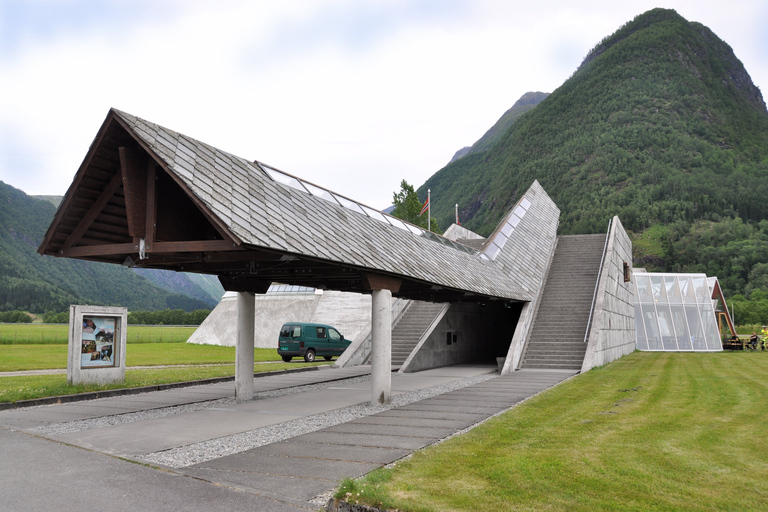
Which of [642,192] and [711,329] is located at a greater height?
[642,192]

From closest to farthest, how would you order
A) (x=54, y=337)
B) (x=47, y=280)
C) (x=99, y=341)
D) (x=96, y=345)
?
(x=96, y=345)
(x=99, y=341)
(x=54, y=337)
(x=47, y=280)

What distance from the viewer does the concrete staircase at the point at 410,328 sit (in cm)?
2458

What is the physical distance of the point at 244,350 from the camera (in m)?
14.1

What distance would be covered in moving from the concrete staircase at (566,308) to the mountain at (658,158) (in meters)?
89.0

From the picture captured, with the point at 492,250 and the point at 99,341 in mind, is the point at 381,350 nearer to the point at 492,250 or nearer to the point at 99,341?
the point at 99,341

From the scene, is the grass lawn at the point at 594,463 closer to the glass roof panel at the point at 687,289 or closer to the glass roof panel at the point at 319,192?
the glass roof panel at the point at 319,192

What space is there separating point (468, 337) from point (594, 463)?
20690 millimetres

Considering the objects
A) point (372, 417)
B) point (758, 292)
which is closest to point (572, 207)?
point (758, 292)

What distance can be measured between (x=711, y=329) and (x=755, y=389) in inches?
1001

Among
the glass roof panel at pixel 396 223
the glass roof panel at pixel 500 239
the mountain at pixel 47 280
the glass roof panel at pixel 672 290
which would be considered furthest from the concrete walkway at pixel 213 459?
the mountain at pixel 47 280

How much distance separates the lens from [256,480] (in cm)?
665

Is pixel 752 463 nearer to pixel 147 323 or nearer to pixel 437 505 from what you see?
pixel 437 505

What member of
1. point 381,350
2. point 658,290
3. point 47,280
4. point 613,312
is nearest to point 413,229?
point 381,350

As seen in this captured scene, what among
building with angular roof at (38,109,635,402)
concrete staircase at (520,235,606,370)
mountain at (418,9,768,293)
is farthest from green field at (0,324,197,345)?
mountain at (418,9,768,293)
